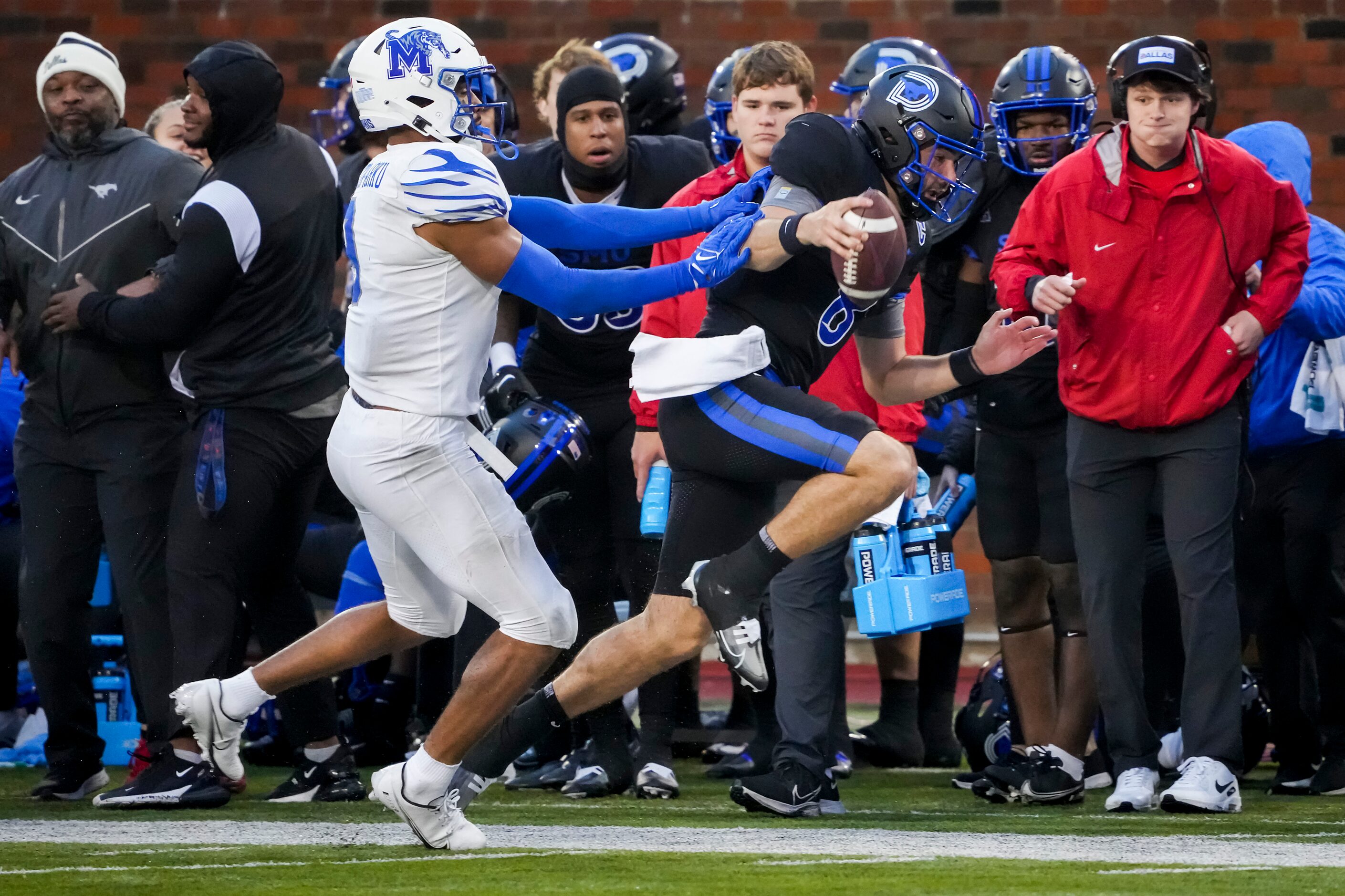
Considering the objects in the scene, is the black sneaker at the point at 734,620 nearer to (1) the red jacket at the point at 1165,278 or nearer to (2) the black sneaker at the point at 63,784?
(1) the red jacket at the point at 1165,278

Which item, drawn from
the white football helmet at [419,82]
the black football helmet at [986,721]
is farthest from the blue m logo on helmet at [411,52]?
the black football helmet at [986,721]

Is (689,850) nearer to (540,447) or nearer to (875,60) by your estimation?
(540,447)

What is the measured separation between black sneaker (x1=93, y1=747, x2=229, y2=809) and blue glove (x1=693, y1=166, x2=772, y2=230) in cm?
212

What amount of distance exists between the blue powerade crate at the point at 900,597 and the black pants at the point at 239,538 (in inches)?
62.2

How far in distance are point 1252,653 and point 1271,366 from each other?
170 cm

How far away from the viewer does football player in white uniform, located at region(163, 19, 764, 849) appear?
4.41 m

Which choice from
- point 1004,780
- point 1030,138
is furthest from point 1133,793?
point 1030,138

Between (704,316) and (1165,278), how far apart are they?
127 centimetres

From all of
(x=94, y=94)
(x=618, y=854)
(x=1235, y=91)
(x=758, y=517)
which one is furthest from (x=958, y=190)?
(x=1235, y=91)

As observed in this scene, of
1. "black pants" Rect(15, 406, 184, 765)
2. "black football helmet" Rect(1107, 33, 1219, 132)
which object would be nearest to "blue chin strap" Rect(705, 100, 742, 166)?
"black football helmet" Rect(1107, 33, 1219, 132)

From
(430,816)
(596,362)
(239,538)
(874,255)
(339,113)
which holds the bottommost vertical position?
(430,816)

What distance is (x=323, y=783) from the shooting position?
5.78m

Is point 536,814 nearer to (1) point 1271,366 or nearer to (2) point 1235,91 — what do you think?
(1) point 1271,366

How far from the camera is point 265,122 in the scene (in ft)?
19.4
